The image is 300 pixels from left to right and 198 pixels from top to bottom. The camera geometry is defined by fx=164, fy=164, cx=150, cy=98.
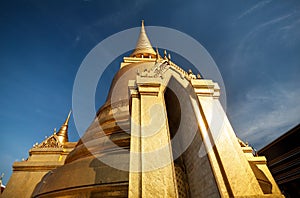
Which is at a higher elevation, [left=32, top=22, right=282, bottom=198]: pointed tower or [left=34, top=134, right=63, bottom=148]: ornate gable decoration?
[left=34, top=134, right=63, bottom=148]: ornate gable decoration

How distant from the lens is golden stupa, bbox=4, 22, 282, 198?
287 centimetres

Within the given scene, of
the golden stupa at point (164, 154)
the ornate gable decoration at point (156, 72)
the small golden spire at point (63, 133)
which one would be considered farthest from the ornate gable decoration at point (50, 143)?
the ornate gable decoration at point (156, 72)

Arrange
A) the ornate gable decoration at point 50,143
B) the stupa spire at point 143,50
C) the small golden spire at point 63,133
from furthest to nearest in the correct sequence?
the stupa spire at point 143,50
the small golden spire at point 63,133
the ornate gable decoration at point 50,143

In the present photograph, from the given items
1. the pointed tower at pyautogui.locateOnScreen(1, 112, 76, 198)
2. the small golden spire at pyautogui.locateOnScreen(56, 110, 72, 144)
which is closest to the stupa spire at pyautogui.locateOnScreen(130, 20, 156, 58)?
the small golden spire at pyautogui.locateOnScreen(56, 110, 72, 144)

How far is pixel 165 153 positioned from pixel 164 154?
0.10 feet

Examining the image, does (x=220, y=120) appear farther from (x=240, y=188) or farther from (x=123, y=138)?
(x=123, y=138)

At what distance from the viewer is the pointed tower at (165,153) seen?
2875mm

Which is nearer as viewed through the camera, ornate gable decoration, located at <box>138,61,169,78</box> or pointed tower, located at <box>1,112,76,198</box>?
ornate gable decoration, located at <box>138,61,169,78</box>

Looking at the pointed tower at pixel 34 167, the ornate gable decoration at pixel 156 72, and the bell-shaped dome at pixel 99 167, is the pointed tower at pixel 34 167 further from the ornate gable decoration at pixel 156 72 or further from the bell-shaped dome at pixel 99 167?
the ornate gable decoration at pixel 156 72

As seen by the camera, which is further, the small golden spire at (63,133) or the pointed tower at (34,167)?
the small golden spire at (63,133)

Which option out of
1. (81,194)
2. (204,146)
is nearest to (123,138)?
(81,194)

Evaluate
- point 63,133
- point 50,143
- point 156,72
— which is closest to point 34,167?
point 50,143

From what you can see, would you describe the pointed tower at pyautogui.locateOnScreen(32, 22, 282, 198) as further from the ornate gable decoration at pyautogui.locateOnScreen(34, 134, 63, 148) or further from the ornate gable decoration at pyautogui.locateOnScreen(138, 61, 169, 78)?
the ornate gable decoration at pyautogui.locateOnScreen(34, 134, 63, 148)

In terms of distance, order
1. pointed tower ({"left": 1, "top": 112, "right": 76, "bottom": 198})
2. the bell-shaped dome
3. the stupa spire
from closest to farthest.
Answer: the bell-shaped dome → pointed tower ({"left": 1, "top": 112, "right": 76, "bottom": 198}) → the stupa spire
